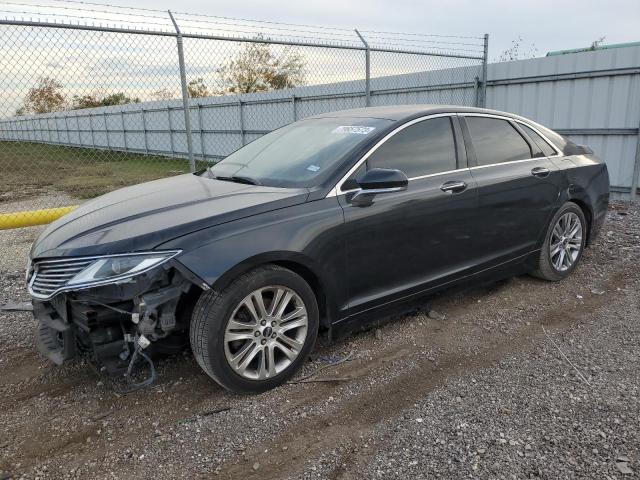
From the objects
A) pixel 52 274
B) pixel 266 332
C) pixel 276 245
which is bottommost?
pixel 266 332

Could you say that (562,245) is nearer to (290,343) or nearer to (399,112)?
(399,112)

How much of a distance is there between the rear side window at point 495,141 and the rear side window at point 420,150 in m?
0.29

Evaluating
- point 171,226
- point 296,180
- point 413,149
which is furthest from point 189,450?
point 413,149

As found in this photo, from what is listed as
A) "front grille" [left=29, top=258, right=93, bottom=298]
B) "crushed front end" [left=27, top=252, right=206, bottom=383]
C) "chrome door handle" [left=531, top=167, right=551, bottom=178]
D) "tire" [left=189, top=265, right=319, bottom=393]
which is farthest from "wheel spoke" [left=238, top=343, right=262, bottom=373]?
"chrome door handle" [left=531, top=167, right=551, bottom=178]

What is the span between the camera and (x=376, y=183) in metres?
3.30

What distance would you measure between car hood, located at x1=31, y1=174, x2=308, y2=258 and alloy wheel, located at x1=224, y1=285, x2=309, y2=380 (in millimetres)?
513

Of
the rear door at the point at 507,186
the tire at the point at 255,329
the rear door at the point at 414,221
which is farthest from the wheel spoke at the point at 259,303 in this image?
the rear door at the point at 507,186

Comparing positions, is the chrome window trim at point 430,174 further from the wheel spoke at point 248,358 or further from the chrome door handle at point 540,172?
the wheel spoke at point 248,358

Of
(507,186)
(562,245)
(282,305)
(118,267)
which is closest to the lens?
(118,267)

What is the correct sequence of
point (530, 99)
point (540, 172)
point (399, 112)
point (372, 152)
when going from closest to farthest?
1. point (372, 152)
2. point (399, 112)
3. point (540, 172)
4. point (530, 99)

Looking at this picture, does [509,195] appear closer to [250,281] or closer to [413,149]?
[413,149]

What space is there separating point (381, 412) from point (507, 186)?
2.27 metres

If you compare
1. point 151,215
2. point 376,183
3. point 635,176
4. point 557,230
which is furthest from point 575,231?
point 635,176

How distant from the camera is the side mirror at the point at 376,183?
10.8 feet
